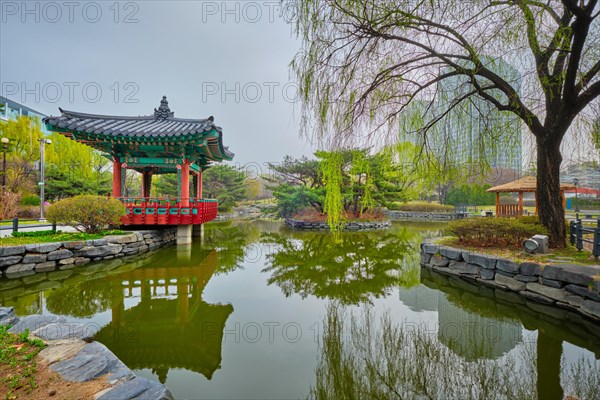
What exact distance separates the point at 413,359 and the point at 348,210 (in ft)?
49.7

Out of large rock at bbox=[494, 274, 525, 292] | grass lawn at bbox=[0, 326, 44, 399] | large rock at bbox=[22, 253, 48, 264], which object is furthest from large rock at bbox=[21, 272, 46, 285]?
large rock at bbox=[494, 274, 525, 292]

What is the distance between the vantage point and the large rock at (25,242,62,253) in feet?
17.9

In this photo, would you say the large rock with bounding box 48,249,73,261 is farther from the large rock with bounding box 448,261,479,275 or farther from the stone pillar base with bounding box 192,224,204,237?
the large rock with bounding box 448,261,479,275

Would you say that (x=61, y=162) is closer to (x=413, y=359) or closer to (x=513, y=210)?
(x=413, y=359)

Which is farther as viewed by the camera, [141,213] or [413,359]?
[141,213]

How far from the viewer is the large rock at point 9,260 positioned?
516 centimetres

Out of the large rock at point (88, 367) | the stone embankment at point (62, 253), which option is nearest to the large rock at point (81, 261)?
the stone embankment at point (62, 253)

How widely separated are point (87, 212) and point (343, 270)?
6.49m

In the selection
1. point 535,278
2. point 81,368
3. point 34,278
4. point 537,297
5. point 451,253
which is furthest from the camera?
point 451,253

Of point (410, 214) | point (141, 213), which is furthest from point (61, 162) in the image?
point (410, 214)

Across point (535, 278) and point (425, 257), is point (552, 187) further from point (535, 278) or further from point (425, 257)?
point (425, 257)

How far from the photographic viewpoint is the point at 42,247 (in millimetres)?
5586

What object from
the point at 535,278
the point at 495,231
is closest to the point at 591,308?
the point at 535,278

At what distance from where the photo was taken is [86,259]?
616 centimetres
